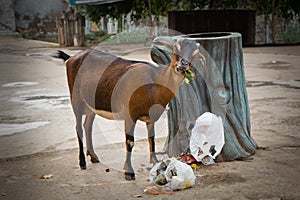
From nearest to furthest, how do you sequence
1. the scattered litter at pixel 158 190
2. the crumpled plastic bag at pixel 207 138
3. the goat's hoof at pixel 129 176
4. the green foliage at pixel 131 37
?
the scattered litter at pixel 158 190
the goat's hoof at pixel 129 176
the crumpled plastic bag at pixel 207 138
the green foliage at pixel 131 37

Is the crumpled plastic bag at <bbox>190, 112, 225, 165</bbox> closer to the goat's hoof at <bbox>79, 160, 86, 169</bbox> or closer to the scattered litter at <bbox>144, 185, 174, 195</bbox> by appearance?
the scattered litter at <bbox>144, 185, 174, 195</bbox>

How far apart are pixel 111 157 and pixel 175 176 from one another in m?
1.07

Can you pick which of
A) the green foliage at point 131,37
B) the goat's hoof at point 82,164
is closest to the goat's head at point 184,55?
the goat's hoof at point 82,164

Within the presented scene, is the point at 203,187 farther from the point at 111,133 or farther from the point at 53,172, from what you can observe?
the point at 111,133

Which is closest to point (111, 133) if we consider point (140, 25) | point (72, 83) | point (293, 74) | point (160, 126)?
point (160, 126)

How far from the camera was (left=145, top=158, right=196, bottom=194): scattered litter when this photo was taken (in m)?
3.67

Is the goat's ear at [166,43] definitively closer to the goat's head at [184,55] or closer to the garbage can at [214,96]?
the goat's head at [184,55]

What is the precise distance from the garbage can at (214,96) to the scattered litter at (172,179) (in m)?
0.72

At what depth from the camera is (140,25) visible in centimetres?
1997

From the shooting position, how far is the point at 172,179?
3695 mm

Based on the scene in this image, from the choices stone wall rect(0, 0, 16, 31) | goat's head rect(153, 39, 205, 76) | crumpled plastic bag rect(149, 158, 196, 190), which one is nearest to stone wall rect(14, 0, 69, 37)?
stone wall rect(0, 0, 16, 31)

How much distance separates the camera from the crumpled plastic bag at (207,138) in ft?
14.0

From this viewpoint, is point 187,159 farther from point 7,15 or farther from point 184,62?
point 7,15

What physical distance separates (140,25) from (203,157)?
52.9 feet
